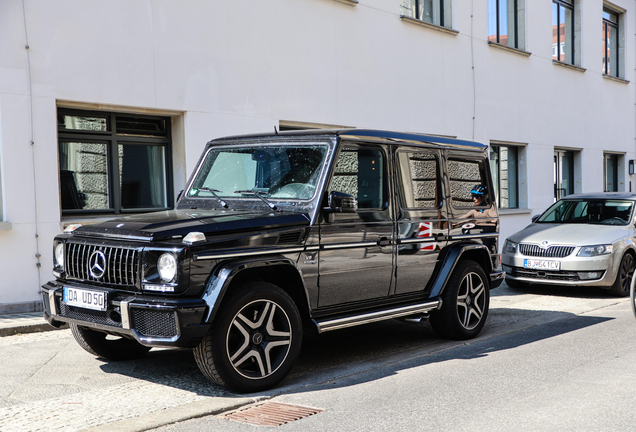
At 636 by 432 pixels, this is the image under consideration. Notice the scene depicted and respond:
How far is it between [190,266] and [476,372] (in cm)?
263

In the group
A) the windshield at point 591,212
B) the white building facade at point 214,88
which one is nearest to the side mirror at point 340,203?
the white building facade at point 214,88

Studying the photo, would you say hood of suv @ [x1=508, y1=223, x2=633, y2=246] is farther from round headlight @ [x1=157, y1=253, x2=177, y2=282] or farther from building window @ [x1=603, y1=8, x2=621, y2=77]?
building window @ [x1=603, y1=8, x2=621, y2=77]

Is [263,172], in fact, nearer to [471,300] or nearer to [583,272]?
[471,300]

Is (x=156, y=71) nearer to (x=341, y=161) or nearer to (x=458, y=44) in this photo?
(x=341, y=161)

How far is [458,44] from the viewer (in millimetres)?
16047

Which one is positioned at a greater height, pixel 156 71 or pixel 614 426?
pixel 156 71

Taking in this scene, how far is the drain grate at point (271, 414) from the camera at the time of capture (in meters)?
4.37

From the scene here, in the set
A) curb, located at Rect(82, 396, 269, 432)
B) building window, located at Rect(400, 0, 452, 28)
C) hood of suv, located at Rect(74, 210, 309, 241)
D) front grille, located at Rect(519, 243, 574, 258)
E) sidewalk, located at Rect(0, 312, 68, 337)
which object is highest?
building window, located at Rect(400, 0, 452, 28)

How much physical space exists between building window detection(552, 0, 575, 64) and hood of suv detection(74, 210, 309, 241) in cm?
1714

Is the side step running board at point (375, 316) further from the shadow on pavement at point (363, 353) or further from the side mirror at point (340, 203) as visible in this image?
the side mirror at point (340, 203)

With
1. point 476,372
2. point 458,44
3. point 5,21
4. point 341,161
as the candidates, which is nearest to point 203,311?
point 341,161

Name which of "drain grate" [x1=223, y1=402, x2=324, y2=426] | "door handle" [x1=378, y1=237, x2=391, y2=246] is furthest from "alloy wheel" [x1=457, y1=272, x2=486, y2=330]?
"drain grate" [x1=223, y1=402, x2=324, y2=426]

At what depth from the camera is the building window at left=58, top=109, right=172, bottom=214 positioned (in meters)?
9.58

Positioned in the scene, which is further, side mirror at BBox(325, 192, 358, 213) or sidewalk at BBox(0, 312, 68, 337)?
sidewalk at BBox(0, 312, 68, 337)
